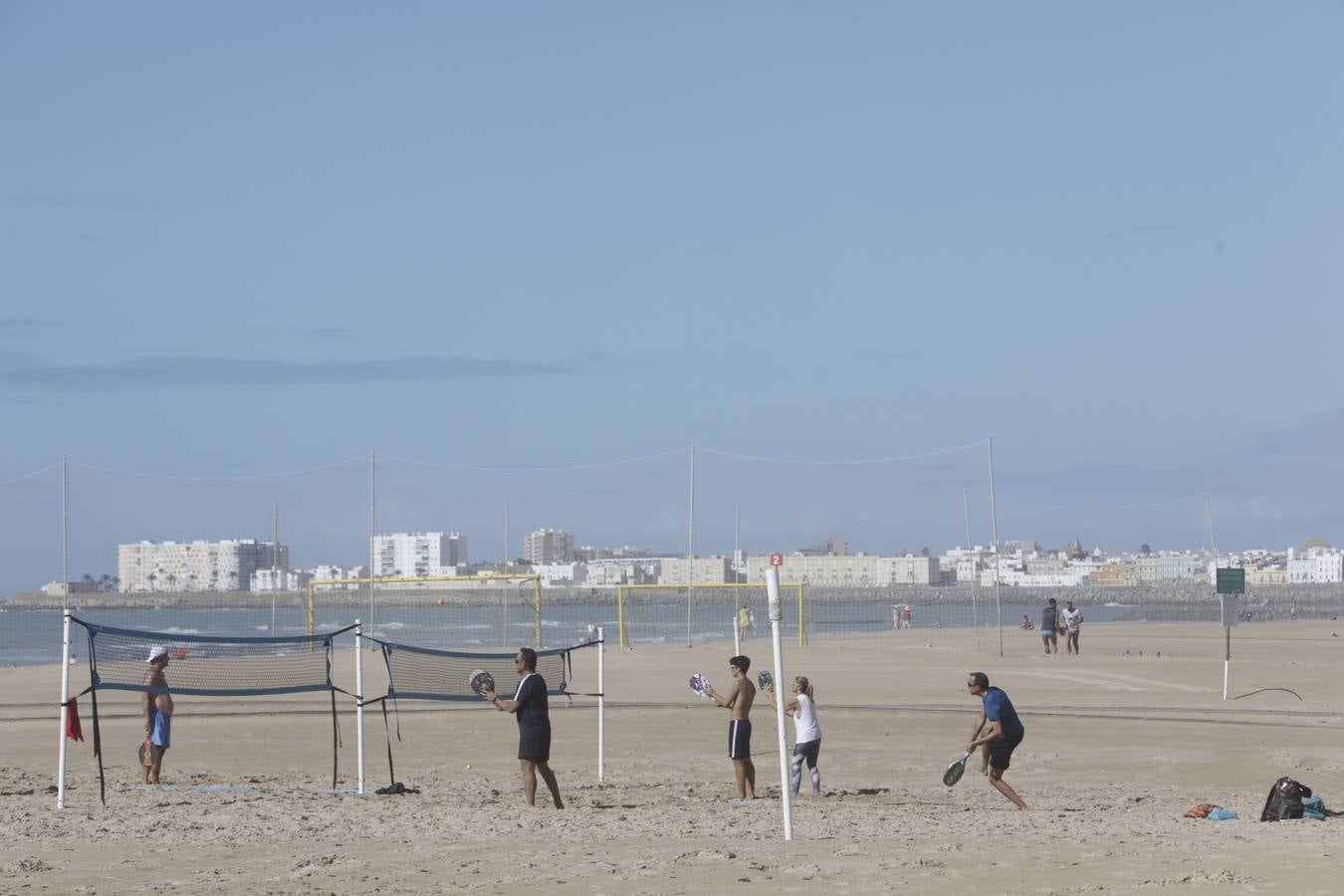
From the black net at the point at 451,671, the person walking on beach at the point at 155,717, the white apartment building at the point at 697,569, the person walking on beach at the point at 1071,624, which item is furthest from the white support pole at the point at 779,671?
the white apartment building at the point at 697,569

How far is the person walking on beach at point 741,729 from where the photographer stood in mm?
15625

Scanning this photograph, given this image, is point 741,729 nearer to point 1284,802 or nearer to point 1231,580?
point 1284,802

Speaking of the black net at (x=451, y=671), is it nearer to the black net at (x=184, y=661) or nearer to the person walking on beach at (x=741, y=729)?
the black net at (x=184, y=661)

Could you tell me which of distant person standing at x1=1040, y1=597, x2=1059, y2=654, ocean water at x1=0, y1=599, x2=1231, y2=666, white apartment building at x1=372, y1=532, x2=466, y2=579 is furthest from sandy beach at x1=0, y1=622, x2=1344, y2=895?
white apartment building at x1=372, y1=532, x2=466, y2=579

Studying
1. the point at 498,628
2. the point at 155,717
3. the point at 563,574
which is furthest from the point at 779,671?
the point at 563,574

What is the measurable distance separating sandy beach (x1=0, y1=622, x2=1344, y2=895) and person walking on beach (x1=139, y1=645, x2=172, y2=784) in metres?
0.27

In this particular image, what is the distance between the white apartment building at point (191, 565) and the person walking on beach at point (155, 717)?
102m

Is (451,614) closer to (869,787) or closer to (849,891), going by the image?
(869,787)

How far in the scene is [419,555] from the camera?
442 ft

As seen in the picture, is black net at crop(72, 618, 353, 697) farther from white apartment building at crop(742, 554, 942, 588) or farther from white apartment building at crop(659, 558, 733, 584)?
white apartment building at crop(742, 554, 942, 588)

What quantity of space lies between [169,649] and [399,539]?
12319 centimetres

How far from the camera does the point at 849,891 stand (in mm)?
10352

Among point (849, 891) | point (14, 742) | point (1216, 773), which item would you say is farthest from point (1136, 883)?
point (14, 742)

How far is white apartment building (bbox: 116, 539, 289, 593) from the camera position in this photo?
13488cm
